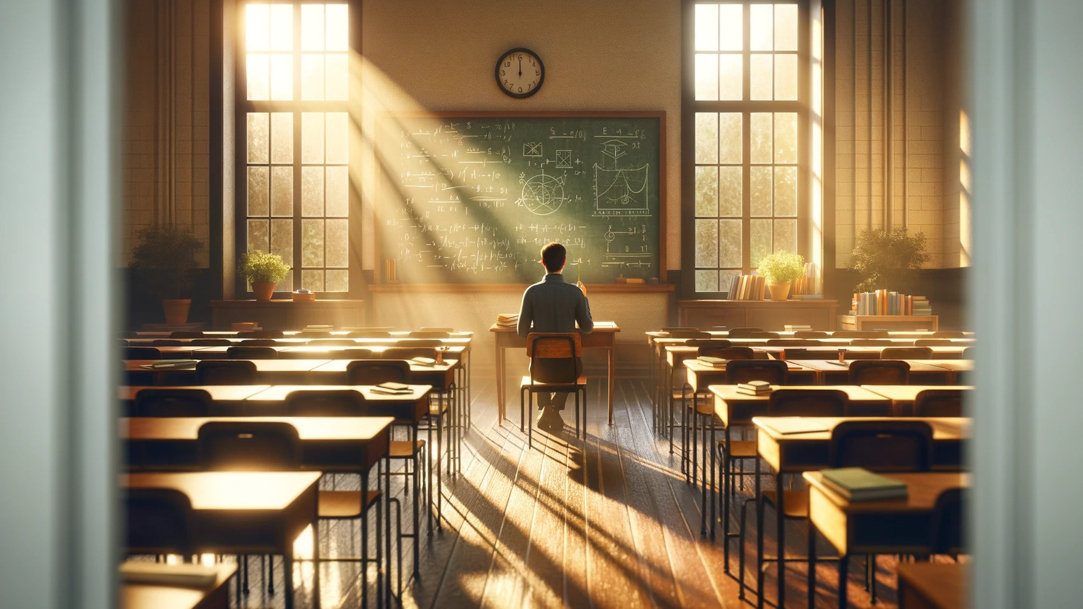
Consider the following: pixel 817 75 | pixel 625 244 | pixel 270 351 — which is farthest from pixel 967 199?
pixel 270 351

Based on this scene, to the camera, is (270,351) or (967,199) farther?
(967,199)

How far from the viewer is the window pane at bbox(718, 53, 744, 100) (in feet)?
28.5

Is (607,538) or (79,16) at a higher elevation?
(79,16)

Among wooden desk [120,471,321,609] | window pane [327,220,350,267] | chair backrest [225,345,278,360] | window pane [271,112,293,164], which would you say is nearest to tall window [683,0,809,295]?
window pane [327,220,350,267]

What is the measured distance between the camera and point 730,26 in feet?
28.5

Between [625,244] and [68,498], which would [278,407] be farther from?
[625,244]

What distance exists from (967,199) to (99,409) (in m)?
9.18

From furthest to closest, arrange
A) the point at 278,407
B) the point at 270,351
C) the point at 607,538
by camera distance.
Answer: the point at 270,351, the point at 607,538, the point at 278,407

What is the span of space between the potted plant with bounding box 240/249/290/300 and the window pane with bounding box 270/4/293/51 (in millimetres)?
2597

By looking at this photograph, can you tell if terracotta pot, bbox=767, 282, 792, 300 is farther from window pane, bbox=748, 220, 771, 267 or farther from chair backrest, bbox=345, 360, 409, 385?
chair backrest, bbox=345, 360, 409, 385

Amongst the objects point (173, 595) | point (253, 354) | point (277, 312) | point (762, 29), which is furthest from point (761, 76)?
point (173, 595)

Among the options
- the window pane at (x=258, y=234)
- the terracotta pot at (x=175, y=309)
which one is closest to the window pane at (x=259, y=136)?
the window pane at (x=258, y=234)

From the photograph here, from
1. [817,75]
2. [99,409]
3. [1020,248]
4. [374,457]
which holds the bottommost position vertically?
[374,457]

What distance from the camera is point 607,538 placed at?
10.3 feet
